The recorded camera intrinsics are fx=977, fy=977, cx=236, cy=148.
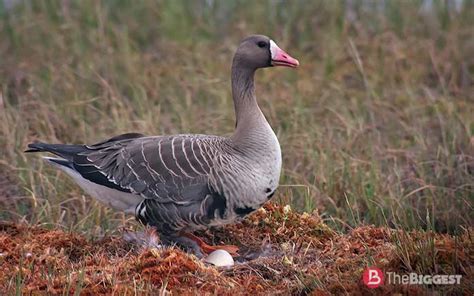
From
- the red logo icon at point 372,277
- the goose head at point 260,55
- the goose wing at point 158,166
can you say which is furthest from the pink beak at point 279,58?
the red logo icon at point 372,277

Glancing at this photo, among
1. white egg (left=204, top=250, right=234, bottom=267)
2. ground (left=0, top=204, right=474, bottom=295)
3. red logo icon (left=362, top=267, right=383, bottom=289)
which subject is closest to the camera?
red logo icon (left=362, top=267, right=383, bottom=289)

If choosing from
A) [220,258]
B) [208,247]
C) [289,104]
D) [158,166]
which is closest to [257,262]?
[220,258]

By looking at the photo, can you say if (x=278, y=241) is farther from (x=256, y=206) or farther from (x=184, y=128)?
(x=184, y=128)

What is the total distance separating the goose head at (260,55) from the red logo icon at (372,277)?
2.27 meters

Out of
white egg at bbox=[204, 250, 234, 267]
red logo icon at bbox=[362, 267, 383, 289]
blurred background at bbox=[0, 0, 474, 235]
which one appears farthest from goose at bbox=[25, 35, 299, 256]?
red logo icon at bbox=[362, 267, 383, 289]

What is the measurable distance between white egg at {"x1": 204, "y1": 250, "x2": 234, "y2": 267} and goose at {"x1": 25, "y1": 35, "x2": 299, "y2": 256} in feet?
1.05

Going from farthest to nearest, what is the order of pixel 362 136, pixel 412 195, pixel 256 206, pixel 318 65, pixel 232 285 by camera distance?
1. pixel 318 65
2. pixel 362 136
3. pixel 412 195
4. pixel 256 206
5. pixel 232 285

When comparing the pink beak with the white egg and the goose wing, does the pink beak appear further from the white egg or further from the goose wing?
the white egg

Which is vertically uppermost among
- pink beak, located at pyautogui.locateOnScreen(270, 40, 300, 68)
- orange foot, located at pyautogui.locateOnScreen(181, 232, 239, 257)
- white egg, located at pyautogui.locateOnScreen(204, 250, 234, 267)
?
pink beak, located at pyautogui.locateOnScreen(270, 40, 300, 68)

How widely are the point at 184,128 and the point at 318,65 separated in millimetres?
2666

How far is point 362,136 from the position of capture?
897 centimetres

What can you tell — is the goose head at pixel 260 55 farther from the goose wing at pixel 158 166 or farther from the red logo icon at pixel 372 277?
the red logo icon at pixel 372 277

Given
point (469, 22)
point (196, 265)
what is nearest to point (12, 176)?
point (196, 265)

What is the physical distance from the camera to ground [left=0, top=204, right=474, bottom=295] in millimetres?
5203
